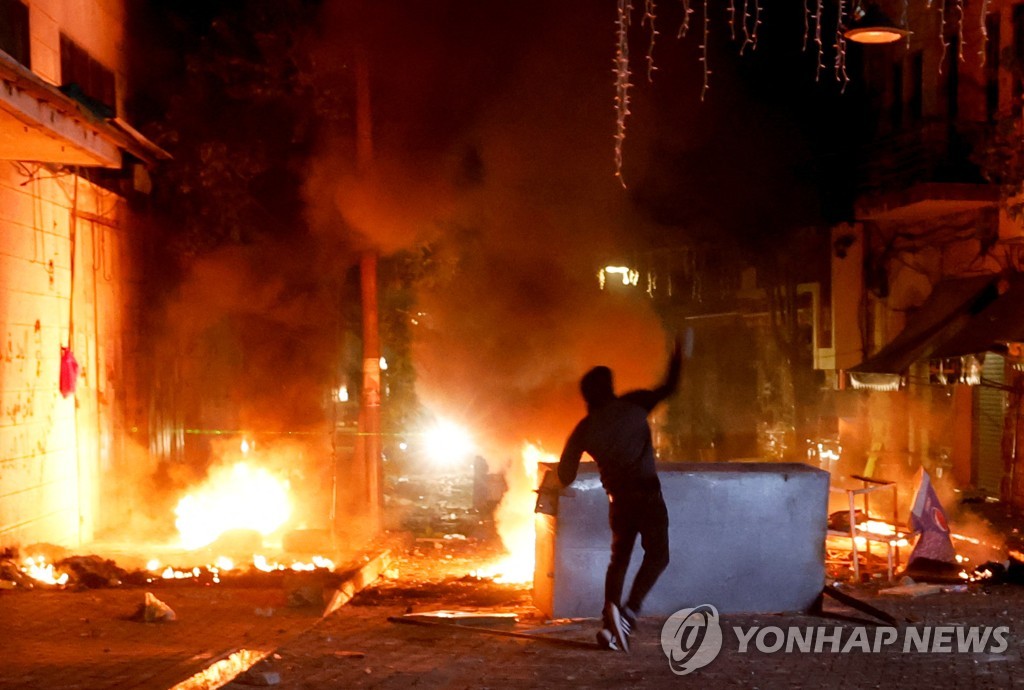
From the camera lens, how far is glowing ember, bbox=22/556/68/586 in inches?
350

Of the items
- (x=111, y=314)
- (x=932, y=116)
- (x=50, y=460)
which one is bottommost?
(x=50, y=460)

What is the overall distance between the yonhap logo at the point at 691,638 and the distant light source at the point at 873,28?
5356mm

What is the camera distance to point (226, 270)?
13.8m

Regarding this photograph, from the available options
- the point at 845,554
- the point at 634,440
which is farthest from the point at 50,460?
the point at 845,554

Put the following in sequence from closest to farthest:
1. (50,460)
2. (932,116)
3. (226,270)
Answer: (50,460)
(226,270)
(932,116)

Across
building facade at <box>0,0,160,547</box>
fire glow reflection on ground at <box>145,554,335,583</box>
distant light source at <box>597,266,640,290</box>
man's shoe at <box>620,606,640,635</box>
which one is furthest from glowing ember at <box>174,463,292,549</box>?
distant light source at <box>597,266,640,290</box>

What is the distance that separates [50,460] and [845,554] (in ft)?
27.8

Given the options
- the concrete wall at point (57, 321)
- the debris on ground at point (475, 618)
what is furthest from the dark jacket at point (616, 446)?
the concrete wall at point (57, 321)

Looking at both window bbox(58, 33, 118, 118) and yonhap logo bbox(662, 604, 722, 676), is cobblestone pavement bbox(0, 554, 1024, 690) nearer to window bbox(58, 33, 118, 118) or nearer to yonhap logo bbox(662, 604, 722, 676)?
yonhap logo bbox(662, 604, 722, 676)

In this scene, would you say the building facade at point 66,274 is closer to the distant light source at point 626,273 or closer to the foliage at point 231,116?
the foliage at point 231,116

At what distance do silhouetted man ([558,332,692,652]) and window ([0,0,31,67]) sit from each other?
7010 millimetres

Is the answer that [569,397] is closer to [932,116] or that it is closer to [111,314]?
[932,116]

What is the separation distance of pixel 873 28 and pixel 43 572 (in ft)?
29.2

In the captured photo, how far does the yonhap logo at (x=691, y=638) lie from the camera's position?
5.87 metres
